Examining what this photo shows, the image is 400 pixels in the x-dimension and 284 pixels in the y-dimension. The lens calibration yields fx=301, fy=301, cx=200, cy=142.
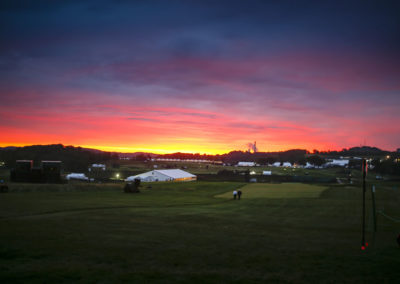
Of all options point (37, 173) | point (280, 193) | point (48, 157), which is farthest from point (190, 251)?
point (48, 157)

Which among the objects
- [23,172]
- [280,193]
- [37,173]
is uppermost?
[23,172]

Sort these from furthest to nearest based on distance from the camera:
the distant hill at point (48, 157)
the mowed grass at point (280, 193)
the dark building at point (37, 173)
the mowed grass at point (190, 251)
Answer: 1. the distant hill at point (48, 157)
2. the dark building at point (37, 173)
3. the mowed grass at point (280, 193)
4. the mowed grass at point (190, 251)

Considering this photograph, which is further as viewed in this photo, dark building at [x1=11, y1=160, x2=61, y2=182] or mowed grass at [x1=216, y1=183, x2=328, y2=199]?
dark building at [x1=11, y1=160, x2=61, y2=182]

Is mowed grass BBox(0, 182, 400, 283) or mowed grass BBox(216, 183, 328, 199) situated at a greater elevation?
mowed grass BBox(0, 182, 400, 283)

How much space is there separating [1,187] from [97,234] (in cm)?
4039

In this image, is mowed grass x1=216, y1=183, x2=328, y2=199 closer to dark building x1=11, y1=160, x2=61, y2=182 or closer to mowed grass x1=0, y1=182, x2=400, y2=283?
mowed grass x1=0, y1=182, x2=400, y2=283

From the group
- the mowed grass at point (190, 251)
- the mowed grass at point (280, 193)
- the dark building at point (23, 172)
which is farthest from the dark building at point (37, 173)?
the mowed grass at point (190, 251)

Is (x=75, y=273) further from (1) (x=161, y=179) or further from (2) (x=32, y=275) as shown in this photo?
(1) (x=161, y=179)

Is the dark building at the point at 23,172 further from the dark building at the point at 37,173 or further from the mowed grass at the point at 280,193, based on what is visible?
the mowed grass at the point at 280,193

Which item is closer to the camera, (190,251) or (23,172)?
(190,251)

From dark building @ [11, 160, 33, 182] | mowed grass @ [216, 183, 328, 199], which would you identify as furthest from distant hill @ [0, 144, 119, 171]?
mowed grass @ [216, 183, 328, 199]

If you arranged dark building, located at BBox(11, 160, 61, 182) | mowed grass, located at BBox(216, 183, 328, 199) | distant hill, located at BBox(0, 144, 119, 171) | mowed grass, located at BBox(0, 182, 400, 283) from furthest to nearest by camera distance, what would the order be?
distant hill, located at BBox(0, 144, 119, 171)
dark building, located at BBox(11, 160, 61, 182)
mowed grass, located at BBox(216, 183, 328, 199)
mowed grass, located at BBox(0, 182, 400, 283)

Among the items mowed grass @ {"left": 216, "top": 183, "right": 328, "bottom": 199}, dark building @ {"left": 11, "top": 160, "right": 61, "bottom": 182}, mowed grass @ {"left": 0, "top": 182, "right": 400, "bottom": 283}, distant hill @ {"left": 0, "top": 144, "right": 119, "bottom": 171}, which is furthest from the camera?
distant hill @ {"left": 0, "top": 144, "right": 119, "bottom": 171}

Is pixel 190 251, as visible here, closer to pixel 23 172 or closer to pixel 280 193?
pixel 280 193
